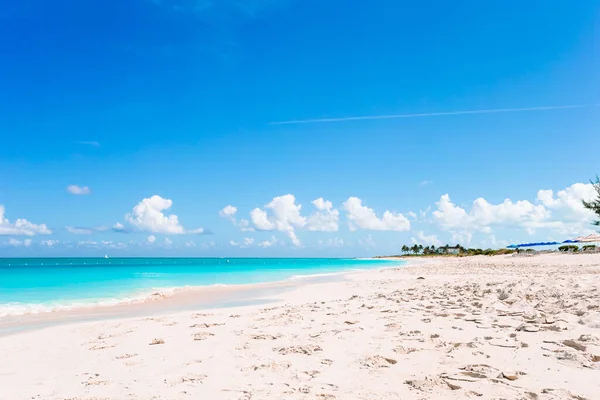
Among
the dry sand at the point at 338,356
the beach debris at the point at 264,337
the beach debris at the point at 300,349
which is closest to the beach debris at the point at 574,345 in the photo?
the dry sand at the point at 338,356

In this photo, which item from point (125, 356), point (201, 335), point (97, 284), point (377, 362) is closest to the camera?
point (377, 362)

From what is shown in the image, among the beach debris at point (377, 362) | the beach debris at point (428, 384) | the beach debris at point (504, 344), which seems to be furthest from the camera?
the beach debris at point (504, 344)

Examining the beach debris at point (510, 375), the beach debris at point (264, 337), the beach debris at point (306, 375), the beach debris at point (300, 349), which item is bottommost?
the beach debris at point (264, 337)

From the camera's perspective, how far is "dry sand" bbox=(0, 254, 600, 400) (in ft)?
14.0

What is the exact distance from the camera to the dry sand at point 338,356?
4262 millimetres

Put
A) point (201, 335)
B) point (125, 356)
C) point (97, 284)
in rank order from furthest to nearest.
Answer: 1. point (97, 284)
2. point (201, 335)
3. point (125, 356)

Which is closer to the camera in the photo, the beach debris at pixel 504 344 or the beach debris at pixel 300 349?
the beach debris at pixel 504 344

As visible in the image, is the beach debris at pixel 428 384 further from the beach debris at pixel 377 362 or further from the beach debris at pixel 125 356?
the beach debris at pixel 125 356

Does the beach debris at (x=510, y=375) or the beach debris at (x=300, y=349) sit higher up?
the beach debris at (x=510, y=375)

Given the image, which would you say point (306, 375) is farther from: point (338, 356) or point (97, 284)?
point (97, 284)

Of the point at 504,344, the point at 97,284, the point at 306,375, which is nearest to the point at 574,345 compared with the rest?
the point at 504,344

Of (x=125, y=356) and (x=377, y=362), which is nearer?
(x=377, y=362)

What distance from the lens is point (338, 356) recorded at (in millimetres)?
5500

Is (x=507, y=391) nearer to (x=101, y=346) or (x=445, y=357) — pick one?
(x=445, y=357)
